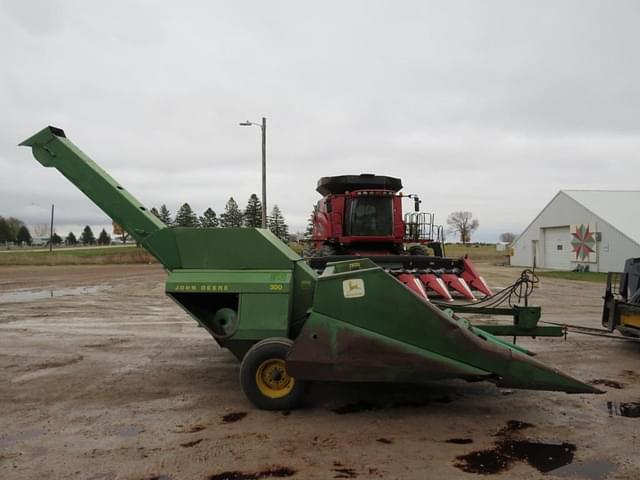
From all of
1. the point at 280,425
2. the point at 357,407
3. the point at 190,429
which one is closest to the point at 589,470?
the point at 357,407

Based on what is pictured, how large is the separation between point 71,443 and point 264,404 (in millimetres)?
1607

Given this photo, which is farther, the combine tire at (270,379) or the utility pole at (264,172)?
the utility pole at (264,172)

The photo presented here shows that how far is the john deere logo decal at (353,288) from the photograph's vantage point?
457 cm

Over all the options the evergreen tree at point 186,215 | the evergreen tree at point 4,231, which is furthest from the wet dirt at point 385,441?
the evergreen tree at point 4,231

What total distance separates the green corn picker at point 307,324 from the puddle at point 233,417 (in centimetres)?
17

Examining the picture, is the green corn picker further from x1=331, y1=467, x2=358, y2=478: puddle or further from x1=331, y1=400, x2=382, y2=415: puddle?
x1=331, y1=467, x2=358, y2=478: puddle

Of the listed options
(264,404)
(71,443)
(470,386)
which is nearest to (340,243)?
(470,386)

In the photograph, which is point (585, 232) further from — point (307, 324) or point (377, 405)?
point (307, 324)

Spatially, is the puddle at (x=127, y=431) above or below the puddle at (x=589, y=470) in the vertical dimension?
below

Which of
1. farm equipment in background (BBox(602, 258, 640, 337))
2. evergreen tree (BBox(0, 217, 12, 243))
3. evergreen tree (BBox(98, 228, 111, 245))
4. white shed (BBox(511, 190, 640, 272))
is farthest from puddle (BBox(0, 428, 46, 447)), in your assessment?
evergreen tree (BBox(98, 228, 111, 245))

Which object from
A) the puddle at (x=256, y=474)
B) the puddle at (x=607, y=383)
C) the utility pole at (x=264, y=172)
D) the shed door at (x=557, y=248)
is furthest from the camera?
the shed door at (x=557, y=248)

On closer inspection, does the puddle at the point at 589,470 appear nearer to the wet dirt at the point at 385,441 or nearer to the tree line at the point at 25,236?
the wet dirt at the point at 385,441

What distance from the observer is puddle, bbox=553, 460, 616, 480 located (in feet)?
11.3

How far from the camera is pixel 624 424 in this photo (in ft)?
14.4
